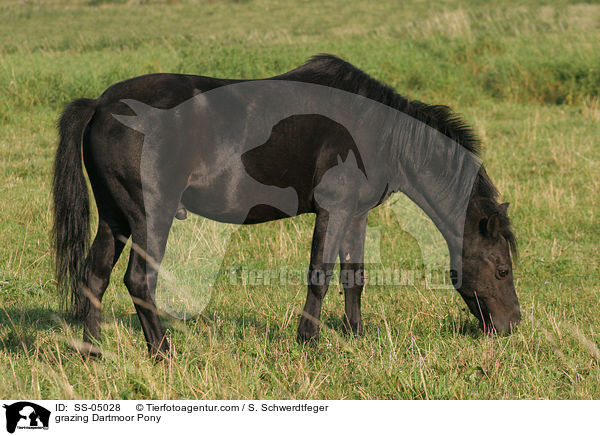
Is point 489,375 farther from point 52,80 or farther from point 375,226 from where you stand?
point 52,80

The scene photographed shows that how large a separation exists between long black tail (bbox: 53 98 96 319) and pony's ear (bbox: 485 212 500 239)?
2.81 meters

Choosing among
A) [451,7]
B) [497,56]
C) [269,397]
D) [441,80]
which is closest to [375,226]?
[269,397]

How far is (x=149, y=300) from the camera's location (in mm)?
4383

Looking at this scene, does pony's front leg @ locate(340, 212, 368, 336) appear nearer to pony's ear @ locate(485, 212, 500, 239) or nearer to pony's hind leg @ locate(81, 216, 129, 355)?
pony's ear @ locate(485, 212, 500, 239)

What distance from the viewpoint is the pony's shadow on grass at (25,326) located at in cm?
464

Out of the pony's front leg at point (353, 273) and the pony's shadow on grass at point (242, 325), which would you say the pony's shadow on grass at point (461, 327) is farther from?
the pony's shadow on grass at point (242, 325)

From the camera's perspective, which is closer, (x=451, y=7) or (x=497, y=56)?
(x=497, y=56)

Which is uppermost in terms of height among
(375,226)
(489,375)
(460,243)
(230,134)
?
(230,134)

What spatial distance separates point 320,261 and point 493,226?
49.0 inches

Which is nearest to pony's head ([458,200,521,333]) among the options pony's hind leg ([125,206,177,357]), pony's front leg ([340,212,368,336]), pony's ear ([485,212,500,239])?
pony's ear ([485,212,500,239])

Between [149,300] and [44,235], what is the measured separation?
130 inches

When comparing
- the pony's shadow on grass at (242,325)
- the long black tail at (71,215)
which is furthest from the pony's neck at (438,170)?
the long black tail at (71,215)

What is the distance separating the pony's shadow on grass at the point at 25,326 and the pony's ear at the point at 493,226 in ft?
10.3

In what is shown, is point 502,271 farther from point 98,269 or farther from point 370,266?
point 98,269
